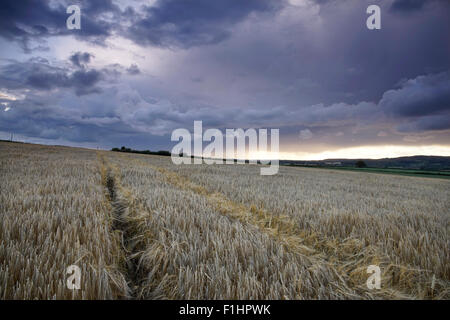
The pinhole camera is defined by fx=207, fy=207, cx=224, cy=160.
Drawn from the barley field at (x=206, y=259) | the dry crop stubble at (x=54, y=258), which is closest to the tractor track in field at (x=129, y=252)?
the barley field at (x=206, y=259)

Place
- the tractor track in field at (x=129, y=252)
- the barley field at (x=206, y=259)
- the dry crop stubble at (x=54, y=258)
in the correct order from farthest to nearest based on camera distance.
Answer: the tractor track in field at (x=129, y=252) < the barley field at (x=206, y=259) < the dry crop stubble at (x=54, y=258)

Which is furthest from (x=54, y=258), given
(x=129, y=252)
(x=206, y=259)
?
(x=206, y=259)

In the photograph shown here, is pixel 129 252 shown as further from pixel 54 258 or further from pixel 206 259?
pixel 206 259

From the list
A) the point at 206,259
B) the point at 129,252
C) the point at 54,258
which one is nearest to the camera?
the point at 54,258

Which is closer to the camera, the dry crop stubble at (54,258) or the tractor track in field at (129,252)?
the dry crop stubble at (54,258)

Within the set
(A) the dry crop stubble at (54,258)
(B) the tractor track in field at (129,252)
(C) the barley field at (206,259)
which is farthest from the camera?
(B) the tractor track in field at (129,252)

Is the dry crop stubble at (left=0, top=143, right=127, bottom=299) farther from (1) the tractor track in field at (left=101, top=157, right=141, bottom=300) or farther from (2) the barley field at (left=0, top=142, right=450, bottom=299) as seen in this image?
(1) the tractor track in field at (left=101, top=157, right=141, bottom=300)

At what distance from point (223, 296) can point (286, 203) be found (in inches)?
150

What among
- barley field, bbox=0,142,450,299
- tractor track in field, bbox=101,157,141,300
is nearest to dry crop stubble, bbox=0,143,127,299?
barley field, bbox=0,142,450,299

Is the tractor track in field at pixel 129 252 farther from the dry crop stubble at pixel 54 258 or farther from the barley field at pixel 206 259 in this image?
the dry crop stubble at pixel 54 258

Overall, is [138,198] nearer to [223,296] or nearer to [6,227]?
[6,227]

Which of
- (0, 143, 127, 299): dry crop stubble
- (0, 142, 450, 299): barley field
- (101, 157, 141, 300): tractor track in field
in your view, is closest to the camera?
(0, 143, 127, 299): dry crop stubble

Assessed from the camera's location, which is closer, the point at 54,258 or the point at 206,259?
the point at 54,258

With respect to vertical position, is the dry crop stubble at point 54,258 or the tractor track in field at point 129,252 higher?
the dry crop stubble at point 54,258
